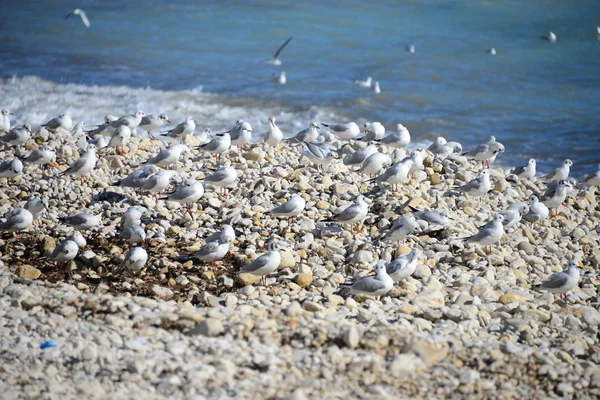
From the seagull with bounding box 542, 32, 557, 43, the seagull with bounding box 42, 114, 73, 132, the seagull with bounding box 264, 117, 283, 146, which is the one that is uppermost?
the seagull with bounding box 42, 114, 73, 132

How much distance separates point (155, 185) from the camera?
9984 mm

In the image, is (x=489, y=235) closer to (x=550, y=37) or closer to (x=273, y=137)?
(x=273, y=137)

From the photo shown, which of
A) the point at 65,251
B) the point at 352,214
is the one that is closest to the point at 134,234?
the point at 65,251

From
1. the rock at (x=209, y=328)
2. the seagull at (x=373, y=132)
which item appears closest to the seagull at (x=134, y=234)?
the rock at (x=209, y=328)

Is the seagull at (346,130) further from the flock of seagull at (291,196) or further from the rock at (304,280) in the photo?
the rock at (304,280)

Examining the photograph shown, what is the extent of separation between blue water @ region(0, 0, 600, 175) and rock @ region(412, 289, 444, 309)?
385 inches

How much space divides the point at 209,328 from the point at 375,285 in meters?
1.90

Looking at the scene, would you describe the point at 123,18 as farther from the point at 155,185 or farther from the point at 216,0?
the point at 155,185

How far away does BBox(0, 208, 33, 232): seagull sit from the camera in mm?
8812

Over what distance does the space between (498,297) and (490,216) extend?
2.55m

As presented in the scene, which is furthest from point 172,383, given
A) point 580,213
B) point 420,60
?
point 420,60

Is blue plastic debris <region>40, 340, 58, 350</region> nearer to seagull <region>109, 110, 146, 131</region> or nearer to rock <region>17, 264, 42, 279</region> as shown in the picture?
rock <region>17, 264, 42, 279</region>

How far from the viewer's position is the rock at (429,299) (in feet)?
25.8

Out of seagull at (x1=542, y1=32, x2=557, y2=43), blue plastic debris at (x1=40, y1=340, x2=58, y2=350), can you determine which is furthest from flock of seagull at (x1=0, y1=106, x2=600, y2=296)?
seagull at (x1=542, y1=32, x2=557, y2=43)
